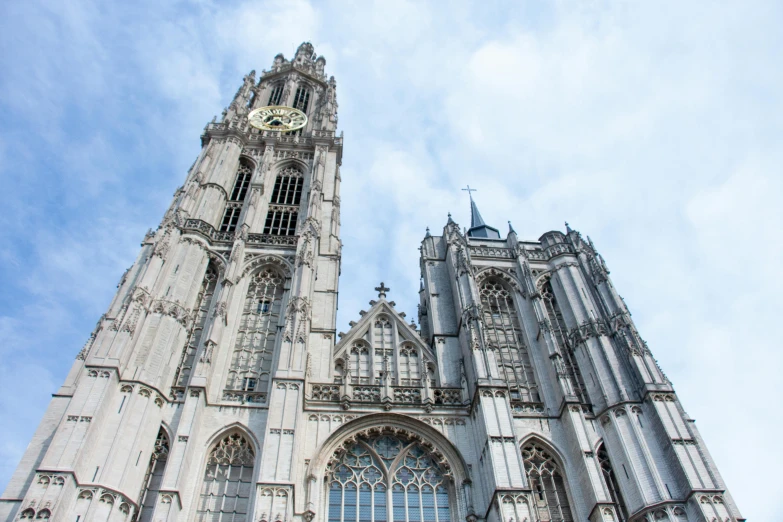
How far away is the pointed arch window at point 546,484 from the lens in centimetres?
1934

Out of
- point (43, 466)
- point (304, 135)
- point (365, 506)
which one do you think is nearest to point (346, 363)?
point (365, 506)

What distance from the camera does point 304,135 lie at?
3631cm

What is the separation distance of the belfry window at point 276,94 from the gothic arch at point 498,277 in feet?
65.2

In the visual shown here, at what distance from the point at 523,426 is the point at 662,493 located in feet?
14.9

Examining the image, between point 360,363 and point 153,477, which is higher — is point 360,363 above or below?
above

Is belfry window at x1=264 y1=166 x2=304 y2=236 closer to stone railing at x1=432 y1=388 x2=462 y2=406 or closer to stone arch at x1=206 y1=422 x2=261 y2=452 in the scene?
Answer: stone arch at x1=206 y1=422 x2=261 y2=452

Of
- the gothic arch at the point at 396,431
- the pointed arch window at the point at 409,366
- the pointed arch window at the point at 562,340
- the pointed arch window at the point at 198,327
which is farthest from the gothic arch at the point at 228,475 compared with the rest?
the pointed arch window at the point at 562,340

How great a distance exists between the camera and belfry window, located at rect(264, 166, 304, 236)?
2978 cm

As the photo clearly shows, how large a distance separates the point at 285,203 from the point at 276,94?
13565 millimetres

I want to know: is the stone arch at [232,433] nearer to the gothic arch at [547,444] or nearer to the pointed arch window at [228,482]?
the pointed arch window at [228,482]

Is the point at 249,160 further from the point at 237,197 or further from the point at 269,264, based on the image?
the point at 269,264

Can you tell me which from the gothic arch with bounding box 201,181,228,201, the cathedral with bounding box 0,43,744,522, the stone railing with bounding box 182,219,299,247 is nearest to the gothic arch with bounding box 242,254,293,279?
the cathedral with bounding box 0,43,744,522

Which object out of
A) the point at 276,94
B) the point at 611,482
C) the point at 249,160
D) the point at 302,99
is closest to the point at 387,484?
the point at 611,482

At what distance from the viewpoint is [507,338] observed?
82.3ft
